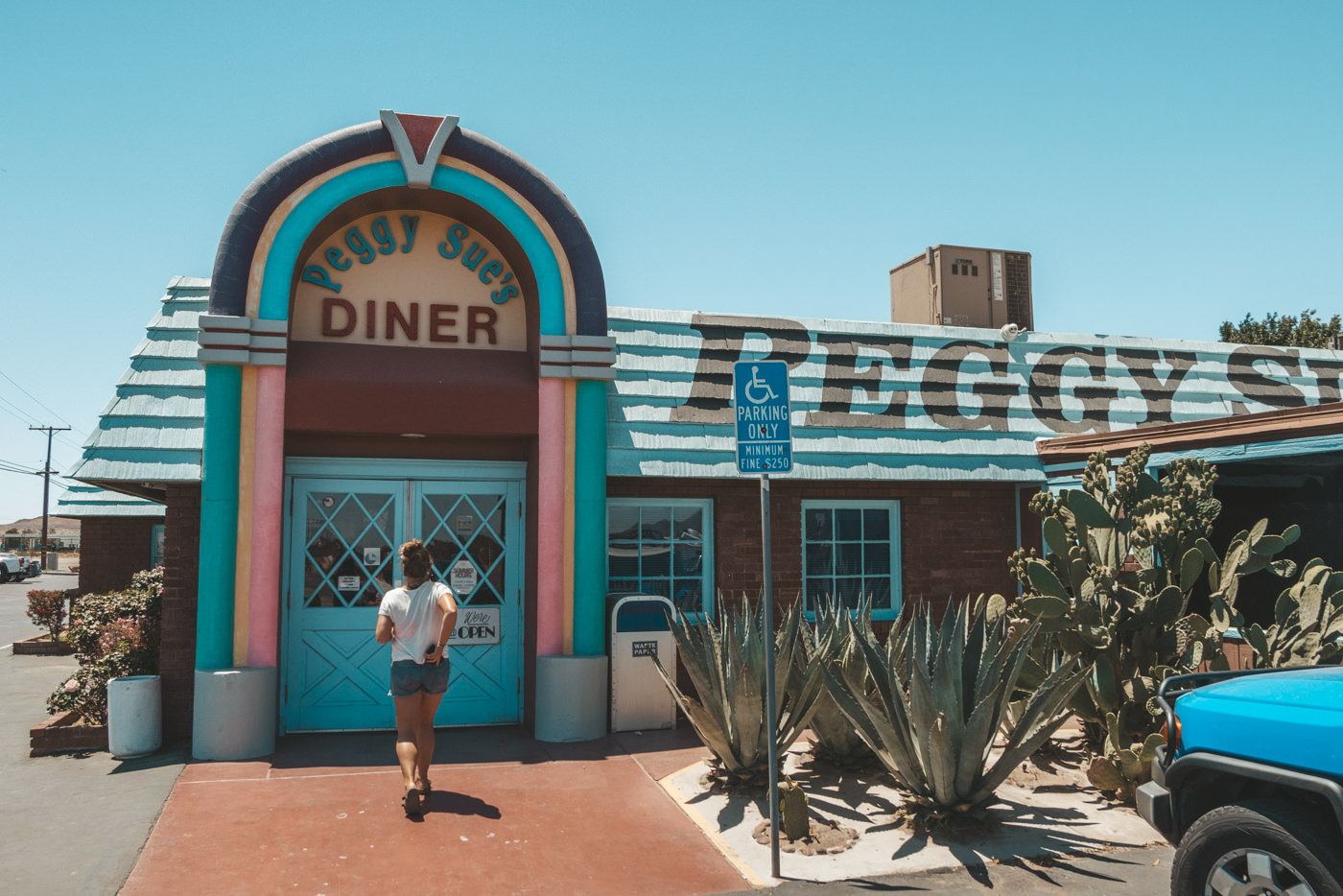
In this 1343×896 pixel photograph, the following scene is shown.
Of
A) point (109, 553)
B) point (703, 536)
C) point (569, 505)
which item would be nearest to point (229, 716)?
point (569, 505)

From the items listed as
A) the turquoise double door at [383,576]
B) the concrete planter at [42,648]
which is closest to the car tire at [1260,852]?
the turquoise double door at [383,576]

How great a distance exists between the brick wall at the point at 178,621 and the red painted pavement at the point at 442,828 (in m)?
0.91

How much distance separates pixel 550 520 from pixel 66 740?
171 inches

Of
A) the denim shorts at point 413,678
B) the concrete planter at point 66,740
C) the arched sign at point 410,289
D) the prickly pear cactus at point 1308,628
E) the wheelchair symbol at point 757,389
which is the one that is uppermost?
the arched sign at point 410,289

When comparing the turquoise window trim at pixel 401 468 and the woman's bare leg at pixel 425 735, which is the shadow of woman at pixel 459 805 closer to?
the woman's bare leg at pixel 425 735

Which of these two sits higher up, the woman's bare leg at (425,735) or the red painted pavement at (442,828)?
the woman's bare leg at (425,735)

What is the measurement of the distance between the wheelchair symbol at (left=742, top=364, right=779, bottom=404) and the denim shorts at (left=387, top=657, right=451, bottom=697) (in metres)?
2.93

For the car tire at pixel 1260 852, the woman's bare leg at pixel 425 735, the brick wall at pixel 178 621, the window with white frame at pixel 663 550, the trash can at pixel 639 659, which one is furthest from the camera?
the window with white frame at pixel 663 550

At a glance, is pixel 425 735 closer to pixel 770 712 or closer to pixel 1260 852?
pixel 770 712

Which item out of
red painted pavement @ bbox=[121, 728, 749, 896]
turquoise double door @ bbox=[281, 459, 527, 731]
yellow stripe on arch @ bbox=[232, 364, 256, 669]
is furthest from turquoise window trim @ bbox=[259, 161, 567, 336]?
red painted pavement @ bbox=[121, 728, 749, 896]

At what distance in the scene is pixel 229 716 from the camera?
300 inches

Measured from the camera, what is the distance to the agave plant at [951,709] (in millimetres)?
5805

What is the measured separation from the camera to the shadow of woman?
642 centimetres

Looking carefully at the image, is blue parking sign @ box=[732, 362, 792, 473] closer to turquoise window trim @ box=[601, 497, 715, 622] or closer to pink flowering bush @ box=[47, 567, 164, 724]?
turquoise window trim @ box=[601, 497, 715, 622]
